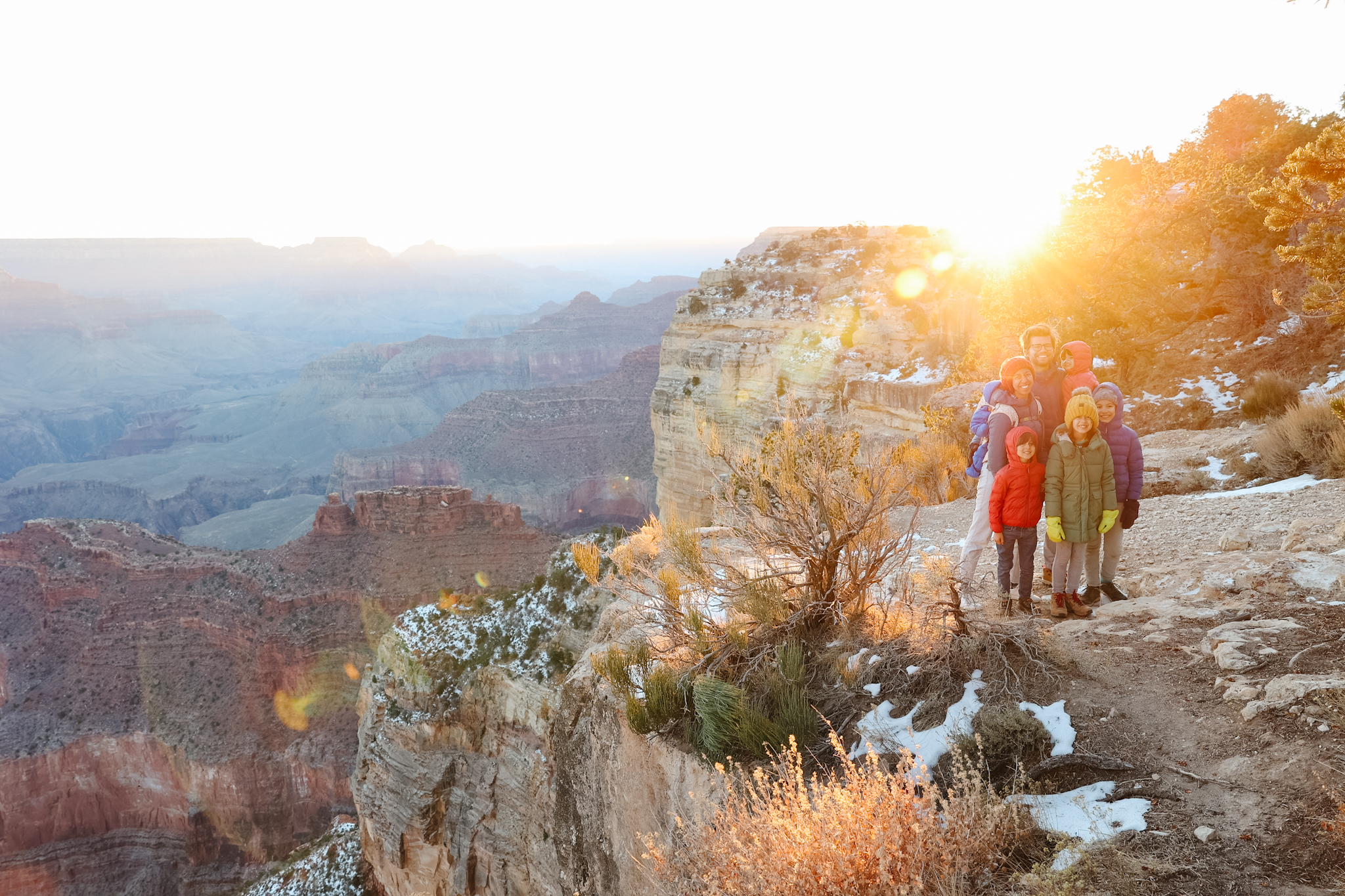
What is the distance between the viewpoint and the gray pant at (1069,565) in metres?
4.82

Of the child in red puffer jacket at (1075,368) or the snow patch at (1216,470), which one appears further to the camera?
the snow patch at (1216,470)

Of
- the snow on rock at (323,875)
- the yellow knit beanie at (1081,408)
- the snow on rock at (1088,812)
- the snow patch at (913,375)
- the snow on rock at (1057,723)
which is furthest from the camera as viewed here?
the snow patch at (913,375)

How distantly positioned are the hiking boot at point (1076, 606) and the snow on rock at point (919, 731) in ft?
3.32

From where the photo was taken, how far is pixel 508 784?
32.0ft

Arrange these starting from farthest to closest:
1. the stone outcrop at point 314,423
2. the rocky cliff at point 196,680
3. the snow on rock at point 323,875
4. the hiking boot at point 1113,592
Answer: the stone outcrop at point 314,423 → the rocky cliff at point 196,680 → the snow on rock at point 323,875 → the hiking boot at point 1113,592

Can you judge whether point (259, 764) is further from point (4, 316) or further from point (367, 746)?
point (4, 316)

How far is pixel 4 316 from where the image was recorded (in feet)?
343

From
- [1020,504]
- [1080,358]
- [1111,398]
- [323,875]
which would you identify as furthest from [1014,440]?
[323,875]

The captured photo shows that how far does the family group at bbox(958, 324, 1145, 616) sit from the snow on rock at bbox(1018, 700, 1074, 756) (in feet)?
Answer: 3.86

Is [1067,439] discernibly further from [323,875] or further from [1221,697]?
[323,875]

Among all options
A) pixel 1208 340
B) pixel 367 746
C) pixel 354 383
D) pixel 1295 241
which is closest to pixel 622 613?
pixel 367 746

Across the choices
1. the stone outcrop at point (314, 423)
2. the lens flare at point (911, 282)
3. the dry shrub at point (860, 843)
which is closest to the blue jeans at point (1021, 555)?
the dry shrub at point (860, 843)

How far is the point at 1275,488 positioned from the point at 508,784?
375 inches

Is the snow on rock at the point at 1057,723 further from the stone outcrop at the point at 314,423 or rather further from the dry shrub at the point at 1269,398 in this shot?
the stone outcrop at the point at 314,423
